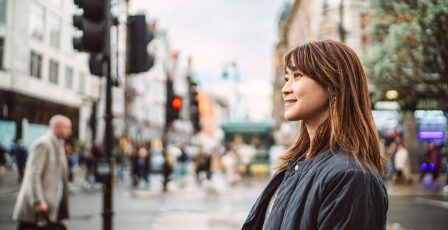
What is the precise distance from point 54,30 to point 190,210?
914 inches

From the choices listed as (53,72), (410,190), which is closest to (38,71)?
(53,72)

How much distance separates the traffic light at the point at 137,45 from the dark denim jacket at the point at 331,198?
4.55 m

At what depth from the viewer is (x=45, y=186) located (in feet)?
19.4

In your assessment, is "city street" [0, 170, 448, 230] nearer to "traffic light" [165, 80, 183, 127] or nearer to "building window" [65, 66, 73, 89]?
"traffic light" [165, 80, 183, 127]

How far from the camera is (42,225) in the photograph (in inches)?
231

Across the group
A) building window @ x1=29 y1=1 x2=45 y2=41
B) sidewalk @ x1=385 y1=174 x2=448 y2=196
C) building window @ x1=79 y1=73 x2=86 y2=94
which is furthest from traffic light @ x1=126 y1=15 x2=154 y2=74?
building window @ x1=79 y1=73 x2=86 y2=94

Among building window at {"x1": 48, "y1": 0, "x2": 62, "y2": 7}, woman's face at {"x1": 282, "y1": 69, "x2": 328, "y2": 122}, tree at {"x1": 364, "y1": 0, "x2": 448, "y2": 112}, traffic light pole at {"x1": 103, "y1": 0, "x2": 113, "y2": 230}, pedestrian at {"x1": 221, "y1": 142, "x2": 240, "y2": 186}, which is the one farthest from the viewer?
building window at {"x1": 48, "y1": 0, "x2": 62, "y2": 7}

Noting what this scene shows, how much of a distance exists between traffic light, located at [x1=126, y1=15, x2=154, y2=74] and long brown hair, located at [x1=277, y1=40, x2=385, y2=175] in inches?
176

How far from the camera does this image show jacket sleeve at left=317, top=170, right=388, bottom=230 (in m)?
1.65

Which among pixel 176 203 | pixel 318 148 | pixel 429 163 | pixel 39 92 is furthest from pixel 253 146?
pixel 318 148

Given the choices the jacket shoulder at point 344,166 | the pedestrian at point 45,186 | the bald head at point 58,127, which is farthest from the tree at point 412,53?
the bald head at point 58,127

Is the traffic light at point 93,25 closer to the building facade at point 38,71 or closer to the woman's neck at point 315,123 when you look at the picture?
the woman's neck at point 315,123

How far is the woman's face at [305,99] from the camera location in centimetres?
203

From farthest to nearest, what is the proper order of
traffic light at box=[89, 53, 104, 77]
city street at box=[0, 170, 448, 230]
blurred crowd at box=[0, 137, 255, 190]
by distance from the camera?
blurred crowd at box=[0, 137, 255, 190] < city street at box=[0, 170, 448, 230] < traffic light at box=[89, 53, 104, 77]
